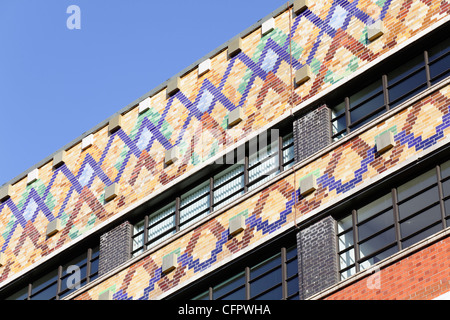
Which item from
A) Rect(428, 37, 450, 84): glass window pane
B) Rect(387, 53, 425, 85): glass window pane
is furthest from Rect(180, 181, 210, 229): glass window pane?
Rect(428, 37, 450, 84): glass window pane

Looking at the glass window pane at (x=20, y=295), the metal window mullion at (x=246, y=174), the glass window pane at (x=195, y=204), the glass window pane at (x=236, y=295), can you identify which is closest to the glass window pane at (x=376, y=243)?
the glass window pane at (x=236, y=295)

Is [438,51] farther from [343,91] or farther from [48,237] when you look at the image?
[48,237]

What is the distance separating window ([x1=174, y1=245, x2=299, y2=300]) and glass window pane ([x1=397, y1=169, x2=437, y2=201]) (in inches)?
115

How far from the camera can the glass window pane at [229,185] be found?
101 ft

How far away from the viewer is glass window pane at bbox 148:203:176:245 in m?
31.5

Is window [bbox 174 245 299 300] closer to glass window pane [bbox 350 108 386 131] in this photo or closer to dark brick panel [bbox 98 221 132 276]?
dark brick panel [bbox 98 221 132 276]

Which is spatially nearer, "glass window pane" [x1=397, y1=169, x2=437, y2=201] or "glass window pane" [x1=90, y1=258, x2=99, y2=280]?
"glass window pane" [x1=397, y1=169, x2=437, y2=201]

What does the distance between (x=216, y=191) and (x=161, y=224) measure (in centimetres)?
181

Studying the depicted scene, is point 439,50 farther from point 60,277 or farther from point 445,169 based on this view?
point 60,277

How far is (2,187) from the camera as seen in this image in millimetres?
36938

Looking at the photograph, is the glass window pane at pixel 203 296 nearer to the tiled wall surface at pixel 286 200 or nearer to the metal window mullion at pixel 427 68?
the tiled wall surface at pixel 286 200

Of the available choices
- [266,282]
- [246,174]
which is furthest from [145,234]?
[266,282]

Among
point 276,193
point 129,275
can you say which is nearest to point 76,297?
point 129,275

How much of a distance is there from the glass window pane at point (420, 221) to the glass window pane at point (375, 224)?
0.46 metres
